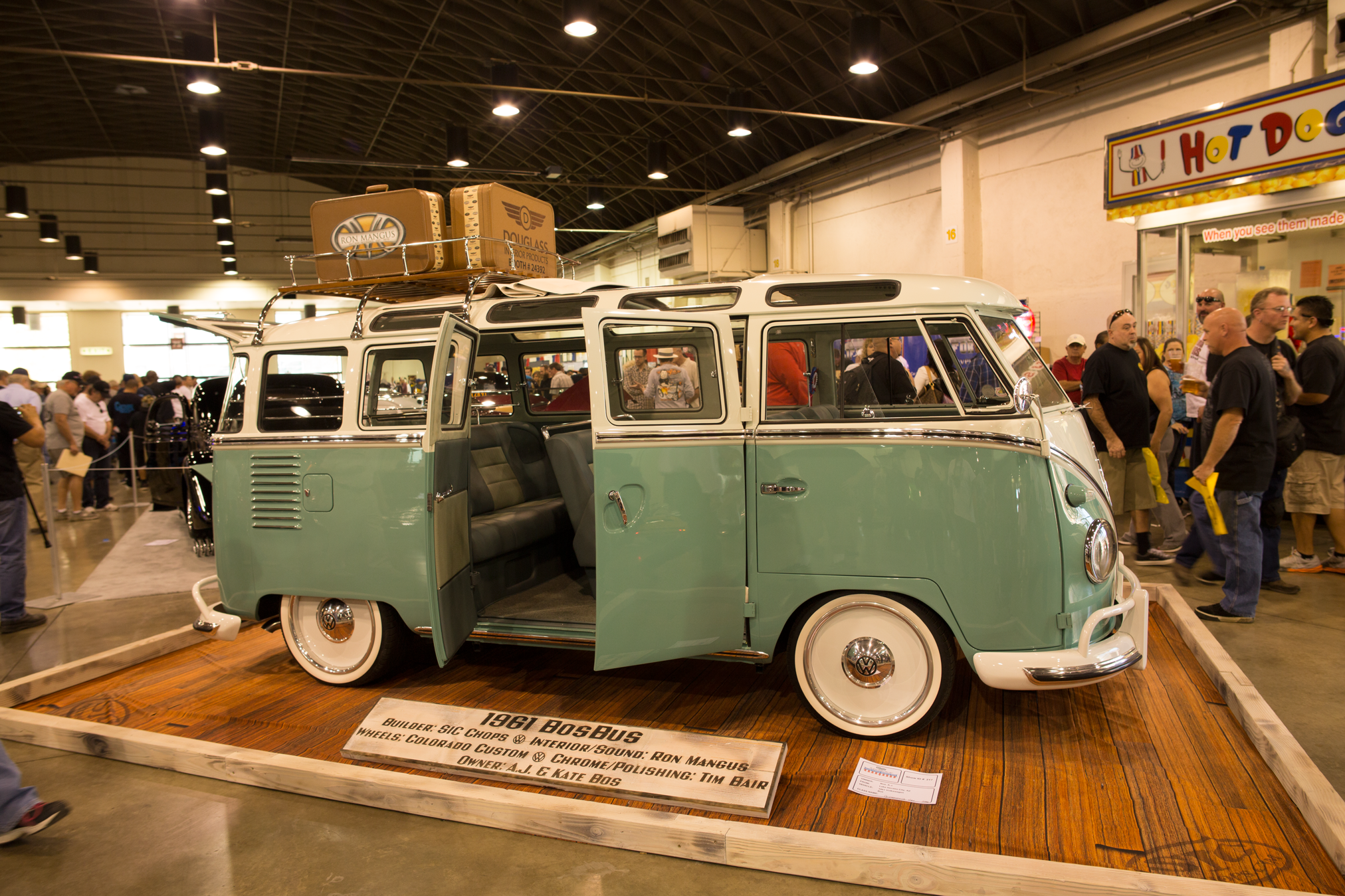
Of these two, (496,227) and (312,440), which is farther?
(496,227)

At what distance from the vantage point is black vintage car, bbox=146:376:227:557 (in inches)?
311

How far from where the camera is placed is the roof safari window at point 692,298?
394 centimetres

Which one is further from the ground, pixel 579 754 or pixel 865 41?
pixel 865 41

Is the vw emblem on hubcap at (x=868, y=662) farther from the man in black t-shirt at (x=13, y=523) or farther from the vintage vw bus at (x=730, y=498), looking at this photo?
the man in black t-shirt at (x=13, y=523)

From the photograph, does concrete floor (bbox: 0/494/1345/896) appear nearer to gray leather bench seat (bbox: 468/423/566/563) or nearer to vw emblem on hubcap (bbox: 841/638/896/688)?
vw emblem on hubcap (bbox: 841/638/896/688)

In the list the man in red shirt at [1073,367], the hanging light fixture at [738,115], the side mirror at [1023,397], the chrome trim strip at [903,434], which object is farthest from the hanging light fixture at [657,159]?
the side mirror at [1023,397]

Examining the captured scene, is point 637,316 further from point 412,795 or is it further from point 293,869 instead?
point 293,869

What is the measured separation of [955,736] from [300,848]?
288 centimetres

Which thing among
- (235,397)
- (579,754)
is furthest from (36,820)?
(235,397)

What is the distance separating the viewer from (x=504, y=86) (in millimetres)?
11703

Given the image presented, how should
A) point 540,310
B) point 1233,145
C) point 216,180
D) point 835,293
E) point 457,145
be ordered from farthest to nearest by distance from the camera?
point 216,180 < point 457,145 < point 1233,145 < point 540,310 < point 835,293

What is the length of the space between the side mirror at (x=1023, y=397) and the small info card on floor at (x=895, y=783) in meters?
1.61

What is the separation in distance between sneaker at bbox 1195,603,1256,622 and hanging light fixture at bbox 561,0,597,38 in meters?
8.16

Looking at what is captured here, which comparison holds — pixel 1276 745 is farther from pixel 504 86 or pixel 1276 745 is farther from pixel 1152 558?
pixel 504 86
